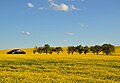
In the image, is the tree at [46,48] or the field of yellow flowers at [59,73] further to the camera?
the tree at [46,48]

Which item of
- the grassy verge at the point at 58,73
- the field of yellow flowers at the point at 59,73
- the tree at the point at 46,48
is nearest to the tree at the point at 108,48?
the tree at the point at 46,48

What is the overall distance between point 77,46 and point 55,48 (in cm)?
1363

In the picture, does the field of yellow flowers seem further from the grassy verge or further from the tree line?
the tree line

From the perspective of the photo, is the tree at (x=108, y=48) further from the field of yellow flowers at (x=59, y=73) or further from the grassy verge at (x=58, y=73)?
the grassy verge at (x=58, y=73)

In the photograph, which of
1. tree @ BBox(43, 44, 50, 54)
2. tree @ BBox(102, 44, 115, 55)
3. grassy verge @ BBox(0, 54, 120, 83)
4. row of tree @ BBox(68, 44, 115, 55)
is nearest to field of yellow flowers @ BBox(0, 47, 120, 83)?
grassy verge @ BBox(0, 54, 120, 83)

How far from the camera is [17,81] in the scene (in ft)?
77.8

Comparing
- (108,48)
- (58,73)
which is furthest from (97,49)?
(58,73)

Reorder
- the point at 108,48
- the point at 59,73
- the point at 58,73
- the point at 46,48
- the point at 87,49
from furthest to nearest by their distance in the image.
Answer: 1. the point at 46,48
2. the point at 87,49
3. the point at 108,48
4. the point at 59,73
5. the point at 58,73

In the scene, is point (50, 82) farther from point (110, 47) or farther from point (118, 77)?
point (110, 47)

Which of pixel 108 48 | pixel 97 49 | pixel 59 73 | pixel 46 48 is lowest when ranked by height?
pixel 59 73

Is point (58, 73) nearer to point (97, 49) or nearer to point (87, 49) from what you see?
point (97, 49)

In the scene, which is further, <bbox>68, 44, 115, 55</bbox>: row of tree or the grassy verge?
<bbox>68, 44, 115, 55</bbox>: row of tree

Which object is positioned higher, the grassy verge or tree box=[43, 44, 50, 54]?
tree box=[43, 44, 50, 54]

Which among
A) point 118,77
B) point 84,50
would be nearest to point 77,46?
point 84,50
